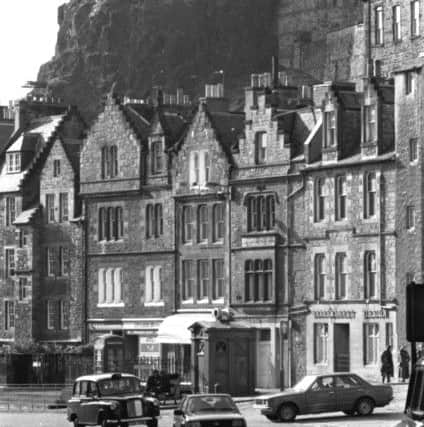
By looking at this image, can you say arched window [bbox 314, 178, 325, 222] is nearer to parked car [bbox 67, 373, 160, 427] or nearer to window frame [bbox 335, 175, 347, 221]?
window frame [bbox 335, 175, 347, 221]

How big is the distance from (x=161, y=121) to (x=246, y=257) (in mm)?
8988

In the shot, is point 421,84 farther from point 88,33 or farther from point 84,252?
point 88,33

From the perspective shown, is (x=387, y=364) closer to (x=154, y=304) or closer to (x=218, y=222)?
(x=218, y=222)

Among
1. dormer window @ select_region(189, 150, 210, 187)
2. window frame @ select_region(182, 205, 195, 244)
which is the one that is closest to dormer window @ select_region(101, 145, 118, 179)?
window frame @ select_region(182, 205, 195, 244)

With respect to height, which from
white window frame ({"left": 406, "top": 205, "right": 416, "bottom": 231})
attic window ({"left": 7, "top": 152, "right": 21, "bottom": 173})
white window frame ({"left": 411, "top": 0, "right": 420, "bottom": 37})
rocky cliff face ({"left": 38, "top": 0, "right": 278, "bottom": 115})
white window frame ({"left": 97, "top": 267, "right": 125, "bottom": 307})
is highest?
rocky cliff face ({"left": 38, "top": 0, "right": 278, "bottom": 115})

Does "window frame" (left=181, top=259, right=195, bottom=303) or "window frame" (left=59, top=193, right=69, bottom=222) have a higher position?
"window frame" (left=59, top=193, right=69, bottom=222)

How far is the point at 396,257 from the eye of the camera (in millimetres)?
77062

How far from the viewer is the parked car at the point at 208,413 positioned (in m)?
49.8

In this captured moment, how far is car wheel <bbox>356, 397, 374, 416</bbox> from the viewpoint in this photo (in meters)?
59.9

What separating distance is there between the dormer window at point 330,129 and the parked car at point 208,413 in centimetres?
3004

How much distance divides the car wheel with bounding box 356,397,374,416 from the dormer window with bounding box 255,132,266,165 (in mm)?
25643

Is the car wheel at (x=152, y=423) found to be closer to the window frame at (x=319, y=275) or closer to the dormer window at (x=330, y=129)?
the window frame at (x=319, y=275)

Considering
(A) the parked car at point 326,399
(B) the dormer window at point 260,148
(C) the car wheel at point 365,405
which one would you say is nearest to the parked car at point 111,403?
(A) the parked car at point 326,399

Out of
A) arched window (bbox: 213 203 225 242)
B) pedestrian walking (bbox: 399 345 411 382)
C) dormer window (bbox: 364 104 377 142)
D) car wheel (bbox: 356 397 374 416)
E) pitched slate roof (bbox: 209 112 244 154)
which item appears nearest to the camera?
car wheel (bbox: 356 397 374 416)
